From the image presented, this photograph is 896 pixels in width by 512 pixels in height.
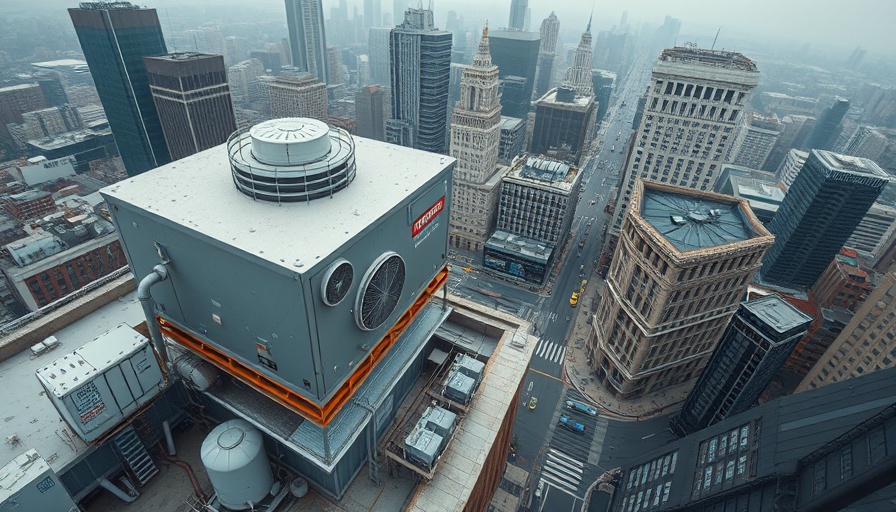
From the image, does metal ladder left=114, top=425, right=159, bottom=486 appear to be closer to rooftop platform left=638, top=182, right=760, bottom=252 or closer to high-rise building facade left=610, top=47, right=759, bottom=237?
rooftop platform left=638, top=182, right=760, bottom=252

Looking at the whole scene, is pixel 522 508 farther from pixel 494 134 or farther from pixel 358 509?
pixel 494 134

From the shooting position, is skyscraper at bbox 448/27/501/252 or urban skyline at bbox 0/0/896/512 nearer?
urban skyline at bbox 0/0/896/512

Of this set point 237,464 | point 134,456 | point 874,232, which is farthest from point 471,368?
point 874,232

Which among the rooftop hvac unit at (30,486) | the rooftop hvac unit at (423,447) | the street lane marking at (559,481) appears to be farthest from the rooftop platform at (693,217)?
the rooftop hvac unit at (30,486)

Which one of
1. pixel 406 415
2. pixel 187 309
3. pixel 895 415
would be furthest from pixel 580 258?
pixel 187 309

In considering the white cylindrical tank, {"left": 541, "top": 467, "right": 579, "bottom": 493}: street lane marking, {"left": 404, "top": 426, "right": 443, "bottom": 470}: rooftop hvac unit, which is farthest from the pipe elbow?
{"left": 541, "top": 467, "right": 579, "bottom": 493}: street lane marking
